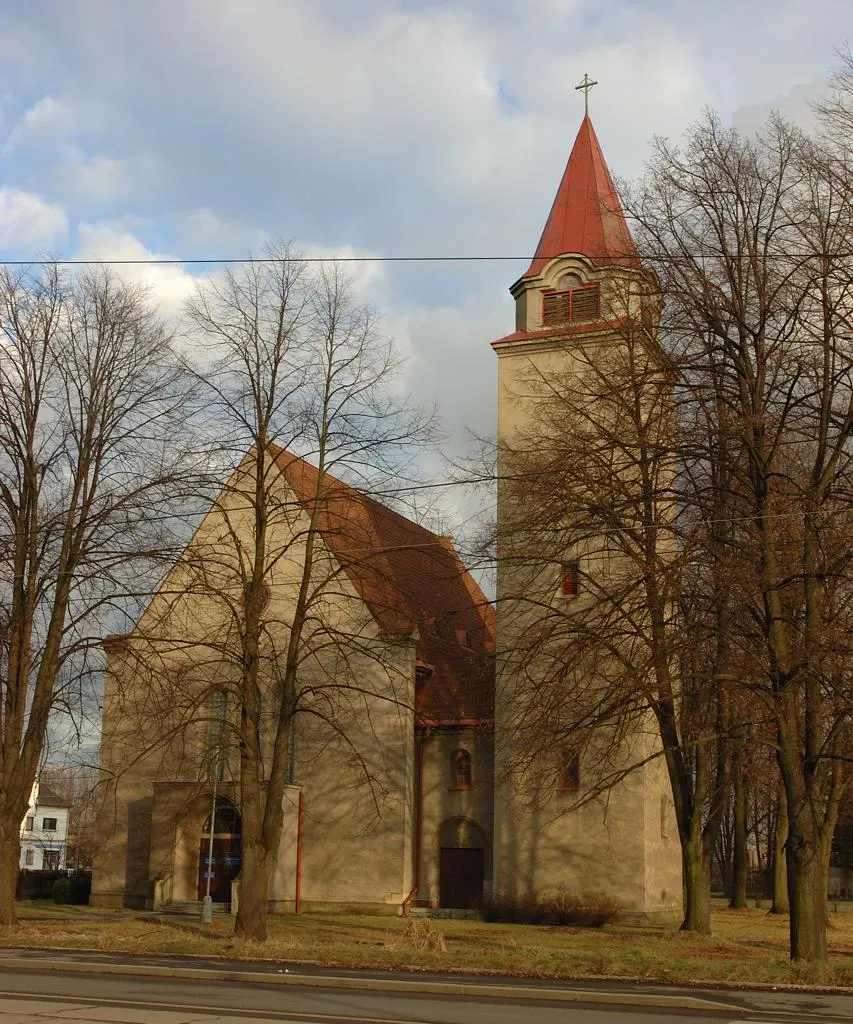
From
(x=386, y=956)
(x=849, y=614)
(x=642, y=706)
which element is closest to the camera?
(x=386, y=956)

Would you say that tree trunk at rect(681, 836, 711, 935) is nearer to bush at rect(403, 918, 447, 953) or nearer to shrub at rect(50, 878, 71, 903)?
bush at rect(403, 918, 447, 953)

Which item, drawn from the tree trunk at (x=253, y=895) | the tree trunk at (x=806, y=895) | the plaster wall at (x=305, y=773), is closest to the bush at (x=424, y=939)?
the tree trunk at (x=253, y=895)

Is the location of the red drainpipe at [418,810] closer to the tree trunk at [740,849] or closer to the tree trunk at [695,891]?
the tree trunk at [695,891]

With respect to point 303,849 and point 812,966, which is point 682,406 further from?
point 303,849

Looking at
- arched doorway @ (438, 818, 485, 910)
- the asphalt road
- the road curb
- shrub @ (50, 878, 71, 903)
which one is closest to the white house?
shrub @ (50, 878, 71, 903)

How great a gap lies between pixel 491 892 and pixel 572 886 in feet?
8.17

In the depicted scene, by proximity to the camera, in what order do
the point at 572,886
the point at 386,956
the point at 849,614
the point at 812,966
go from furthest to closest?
1. the point at 572,886
2. the point at 849,614
3. the point at 386,956
4. the point at 812,966

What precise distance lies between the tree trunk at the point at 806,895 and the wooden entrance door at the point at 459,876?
635 inches

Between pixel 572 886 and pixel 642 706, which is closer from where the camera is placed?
pixel 642 706

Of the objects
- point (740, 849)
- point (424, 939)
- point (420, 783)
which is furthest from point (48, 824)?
point (424, 939)

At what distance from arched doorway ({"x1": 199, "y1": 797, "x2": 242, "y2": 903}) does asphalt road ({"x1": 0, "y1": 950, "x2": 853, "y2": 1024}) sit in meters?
17.4

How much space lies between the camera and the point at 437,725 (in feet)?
112

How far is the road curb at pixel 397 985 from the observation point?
1326cm

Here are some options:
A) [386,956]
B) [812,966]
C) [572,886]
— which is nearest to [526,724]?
[386,956]
